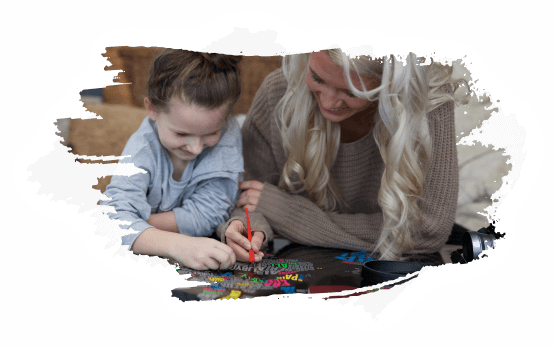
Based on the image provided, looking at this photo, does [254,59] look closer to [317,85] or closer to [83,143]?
[317,85]

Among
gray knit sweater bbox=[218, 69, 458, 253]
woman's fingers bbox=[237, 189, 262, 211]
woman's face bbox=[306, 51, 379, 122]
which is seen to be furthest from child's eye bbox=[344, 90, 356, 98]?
woman's fingers bbox=[237, 189, 262, 211]

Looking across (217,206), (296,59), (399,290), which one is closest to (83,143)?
(217,206)

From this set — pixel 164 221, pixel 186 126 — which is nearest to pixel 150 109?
pixel 186 126

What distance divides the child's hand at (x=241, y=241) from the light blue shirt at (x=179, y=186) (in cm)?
3

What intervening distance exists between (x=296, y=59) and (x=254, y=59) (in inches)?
2.8

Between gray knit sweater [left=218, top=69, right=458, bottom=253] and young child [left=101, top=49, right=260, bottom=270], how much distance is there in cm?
8

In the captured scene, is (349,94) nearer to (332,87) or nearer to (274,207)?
(332,87)

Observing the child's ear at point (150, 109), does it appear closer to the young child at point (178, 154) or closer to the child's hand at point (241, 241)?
the young child at point (178, 154)

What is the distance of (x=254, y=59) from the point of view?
71cm

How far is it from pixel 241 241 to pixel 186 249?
0.10 metres

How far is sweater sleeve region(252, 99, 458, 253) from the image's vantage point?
712 millimetres

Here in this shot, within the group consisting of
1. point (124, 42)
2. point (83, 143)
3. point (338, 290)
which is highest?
point (124, 42)

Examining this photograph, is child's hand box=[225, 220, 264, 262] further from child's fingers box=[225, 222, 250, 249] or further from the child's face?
the child's face

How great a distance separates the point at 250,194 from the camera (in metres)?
0.78
